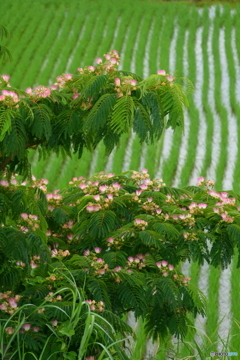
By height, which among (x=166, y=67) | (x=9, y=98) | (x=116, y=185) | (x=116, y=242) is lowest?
(x=116, y=242)

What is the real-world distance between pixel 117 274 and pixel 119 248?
20 centimetres

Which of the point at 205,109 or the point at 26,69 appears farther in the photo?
the point at 26,69

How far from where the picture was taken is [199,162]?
271 inches

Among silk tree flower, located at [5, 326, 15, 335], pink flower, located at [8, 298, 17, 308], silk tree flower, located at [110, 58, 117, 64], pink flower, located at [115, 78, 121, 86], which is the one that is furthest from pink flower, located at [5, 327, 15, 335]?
silk tree flower, located at [110, 58, 117, 64]

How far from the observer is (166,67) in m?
9.70

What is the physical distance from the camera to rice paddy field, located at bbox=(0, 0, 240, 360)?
4.76m

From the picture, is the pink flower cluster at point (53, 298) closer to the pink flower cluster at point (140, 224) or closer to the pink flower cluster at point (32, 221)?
the pink flower cluster at point (32, 221)

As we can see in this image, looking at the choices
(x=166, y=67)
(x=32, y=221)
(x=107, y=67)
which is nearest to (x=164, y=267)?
(x=32, y=221)

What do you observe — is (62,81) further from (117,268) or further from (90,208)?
(117,268)

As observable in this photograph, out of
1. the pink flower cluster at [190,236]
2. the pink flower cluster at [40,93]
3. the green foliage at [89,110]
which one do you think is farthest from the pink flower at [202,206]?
the pink flower cluster at [40,93]

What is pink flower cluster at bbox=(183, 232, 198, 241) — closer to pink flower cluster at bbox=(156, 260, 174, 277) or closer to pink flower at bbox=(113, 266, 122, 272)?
pink flower cluster at bbox=(156, 260, 174, 277)

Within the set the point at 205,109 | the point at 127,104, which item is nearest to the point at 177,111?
the point at 127,104

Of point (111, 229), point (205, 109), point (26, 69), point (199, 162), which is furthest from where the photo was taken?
point (26, 69)

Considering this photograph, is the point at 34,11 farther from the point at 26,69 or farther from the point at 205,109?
the point at 205,109
